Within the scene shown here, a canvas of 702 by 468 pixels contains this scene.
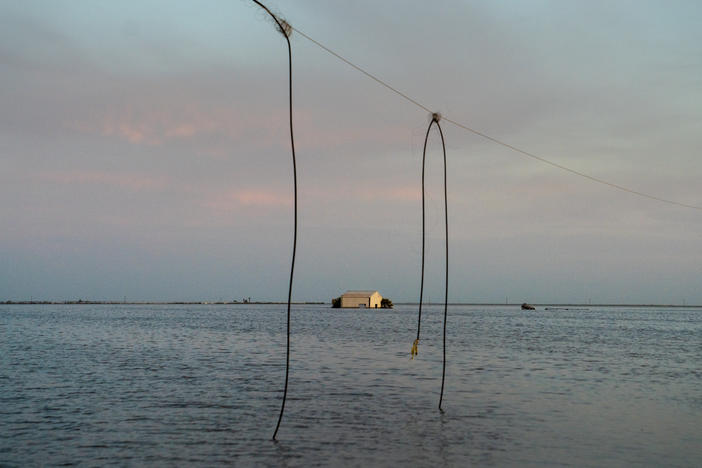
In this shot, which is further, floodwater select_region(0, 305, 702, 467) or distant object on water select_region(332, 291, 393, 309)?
distant object on water select_region(332, 291, 393, 309)

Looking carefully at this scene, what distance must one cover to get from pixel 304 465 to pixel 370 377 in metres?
14.6

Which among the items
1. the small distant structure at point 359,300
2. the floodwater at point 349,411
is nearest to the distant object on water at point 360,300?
the small distant structure at point 359,300

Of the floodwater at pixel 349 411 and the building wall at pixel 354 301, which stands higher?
the building wall at pixel 354 301

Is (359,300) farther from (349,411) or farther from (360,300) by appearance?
(349,411)

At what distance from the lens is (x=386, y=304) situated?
190 metres

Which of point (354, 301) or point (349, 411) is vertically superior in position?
point (354, 301)

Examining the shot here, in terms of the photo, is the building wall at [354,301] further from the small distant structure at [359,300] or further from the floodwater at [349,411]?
the floodwater at [349,411]

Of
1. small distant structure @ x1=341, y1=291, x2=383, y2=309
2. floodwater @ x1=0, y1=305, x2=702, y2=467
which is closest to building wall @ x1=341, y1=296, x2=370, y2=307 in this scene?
small distant structure @ x1=341, y1=291, x2=383, y2=309

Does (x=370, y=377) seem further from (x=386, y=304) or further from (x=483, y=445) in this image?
(x=386, y=304)

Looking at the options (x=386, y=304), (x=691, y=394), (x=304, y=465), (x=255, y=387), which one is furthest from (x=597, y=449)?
(x=386, y=304)

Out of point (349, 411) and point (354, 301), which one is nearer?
point (349, 411)

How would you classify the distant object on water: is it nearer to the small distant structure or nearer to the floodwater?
the small distant structure

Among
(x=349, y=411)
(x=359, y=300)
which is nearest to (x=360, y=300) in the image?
(x=359, y=300)

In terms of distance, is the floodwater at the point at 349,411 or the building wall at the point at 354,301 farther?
the building wall at the point at 354,301
